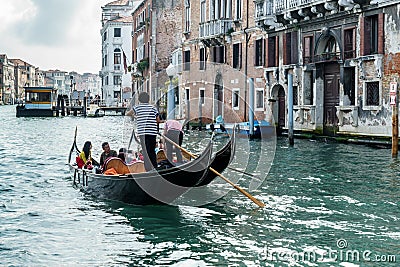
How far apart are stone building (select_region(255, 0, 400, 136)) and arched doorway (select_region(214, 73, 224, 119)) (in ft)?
9.31

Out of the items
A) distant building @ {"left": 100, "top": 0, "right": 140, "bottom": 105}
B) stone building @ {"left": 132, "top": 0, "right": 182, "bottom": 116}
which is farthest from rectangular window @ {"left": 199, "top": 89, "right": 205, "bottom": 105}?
distant building @ {"left": 100, "top": 0, "right": 140, "bottom": 105}

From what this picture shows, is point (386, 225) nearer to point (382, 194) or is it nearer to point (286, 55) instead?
point (382, 194)

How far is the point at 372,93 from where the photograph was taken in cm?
1285

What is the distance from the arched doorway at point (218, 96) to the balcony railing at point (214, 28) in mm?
1235

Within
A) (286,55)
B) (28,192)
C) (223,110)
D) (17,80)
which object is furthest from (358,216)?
(17,80)

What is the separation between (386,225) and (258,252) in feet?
4.48

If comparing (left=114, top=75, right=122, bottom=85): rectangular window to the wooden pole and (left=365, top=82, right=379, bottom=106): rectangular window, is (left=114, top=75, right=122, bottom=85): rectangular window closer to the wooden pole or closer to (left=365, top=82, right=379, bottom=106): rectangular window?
(left=365, top=82, right=379, bottom=106): rectangular window

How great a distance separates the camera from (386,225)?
5777 mm

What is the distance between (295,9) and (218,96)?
5533 mm

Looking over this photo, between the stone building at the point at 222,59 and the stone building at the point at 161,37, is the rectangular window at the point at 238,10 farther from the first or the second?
the stone building at the point at 161,37

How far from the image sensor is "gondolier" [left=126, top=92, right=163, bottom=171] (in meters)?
6.71

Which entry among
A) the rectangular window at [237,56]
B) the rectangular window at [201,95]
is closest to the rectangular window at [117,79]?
the rectangular window at [201,95]

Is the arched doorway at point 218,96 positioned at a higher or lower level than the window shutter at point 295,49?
lower

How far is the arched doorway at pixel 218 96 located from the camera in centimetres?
1969
